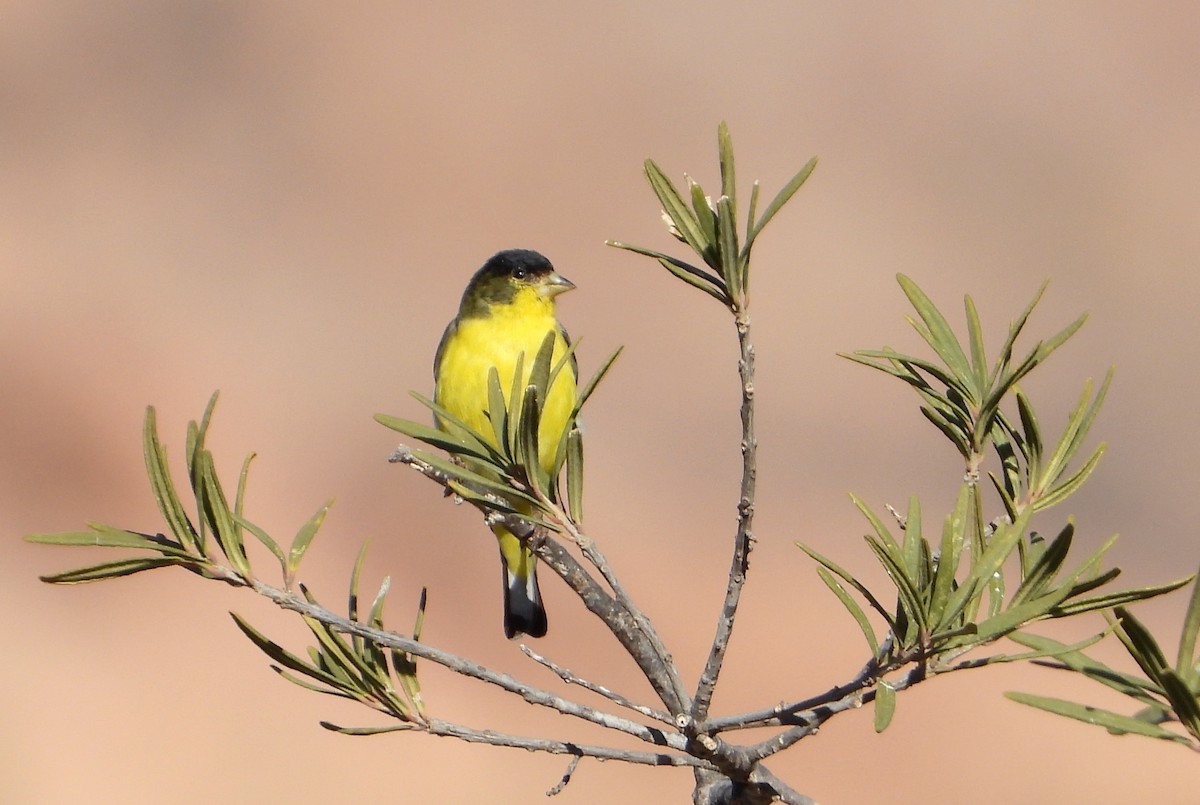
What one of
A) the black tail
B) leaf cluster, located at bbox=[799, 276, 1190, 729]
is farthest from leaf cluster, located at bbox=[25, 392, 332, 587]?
the black tail

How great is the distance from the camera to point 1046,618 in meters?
0.66

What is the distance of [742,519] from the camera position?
2.24 ft

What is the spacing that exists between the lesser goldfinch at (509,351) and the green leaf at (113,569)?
1.26 m

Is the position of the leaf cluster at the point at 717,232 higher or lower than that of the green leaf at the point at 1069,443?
higher

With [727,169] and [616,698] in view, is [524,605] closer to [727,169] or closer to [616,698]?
[616,698]

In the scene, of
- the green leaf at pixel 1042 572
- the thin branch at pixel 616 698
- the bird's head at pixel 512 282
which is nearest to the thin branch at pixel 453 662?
the thin branch at pixel 616 698

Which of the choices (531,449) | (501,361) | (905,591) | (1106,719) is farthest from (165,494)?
(501,361)

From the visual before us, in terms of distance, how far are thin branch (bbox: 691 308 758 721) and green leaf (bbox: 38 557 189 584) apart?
0.35 meters

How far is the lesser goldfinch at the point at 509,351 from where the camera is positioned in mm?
2129

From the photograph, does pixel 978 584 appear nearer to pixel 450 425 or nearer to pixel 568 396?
pixel 450 425

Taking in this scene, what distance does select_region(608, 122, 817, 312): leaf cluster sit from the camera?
2.24ft

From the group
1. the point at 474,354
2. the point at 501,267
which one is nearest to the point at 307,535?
the point at 474,354

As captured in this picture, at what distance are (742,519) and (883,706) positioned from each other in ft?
0.49

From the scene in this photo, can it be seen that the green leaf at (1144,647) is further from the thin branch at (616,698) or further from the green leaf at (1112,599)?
the thin branch at (616,698)
